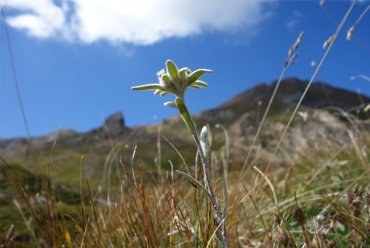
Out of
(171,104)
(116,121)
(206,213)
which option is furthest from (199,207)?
(116,121)

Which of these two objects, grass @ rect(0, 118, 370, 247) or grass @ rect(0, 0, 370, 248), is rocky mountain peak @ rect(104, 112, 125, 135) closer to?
grass @ rect(0, 0, 370, 248)

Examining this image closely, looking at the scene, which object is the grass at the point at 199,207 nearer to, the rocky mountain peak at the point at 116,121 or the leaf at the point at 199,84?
the leaf at the point at 199,84

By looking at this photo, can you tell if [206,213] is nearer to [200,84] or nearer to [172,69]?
[200,84]

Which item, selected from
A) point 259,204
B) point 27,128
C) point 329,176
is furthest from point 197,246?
point 329,176

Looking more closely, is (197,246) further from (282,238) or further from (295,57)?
(295,57)

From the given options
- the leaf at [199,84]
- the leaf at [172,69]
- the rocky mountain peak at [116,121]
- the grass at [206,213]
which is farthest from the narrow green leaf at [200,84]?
the rocky mountain peak at [116,121]

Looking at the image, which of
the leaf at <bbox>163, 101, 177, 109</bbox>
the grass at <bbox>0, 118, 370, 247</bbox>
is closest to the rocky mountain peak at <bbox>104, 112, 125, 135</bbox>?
the grass at <bbox>0, 118, 370, 247</bbox>

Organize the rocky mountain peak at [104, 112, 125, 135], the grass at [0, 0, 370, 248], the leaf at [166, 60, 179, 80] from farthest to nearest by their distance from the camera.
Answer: the rocky mountain peak at [104, 112, 125, 135] < the grass at [0, 0, 370, 248] < the leaf at [166, 60, 179, 80]

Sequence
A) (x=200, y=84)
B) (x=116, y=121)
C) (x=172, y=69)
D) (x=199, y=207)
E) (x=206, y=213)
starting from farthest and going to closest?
(x=116, y=121) < (x=199, y=207) < (x=206, y=213) < (x=200, y=84) < (x=172, y=69)
